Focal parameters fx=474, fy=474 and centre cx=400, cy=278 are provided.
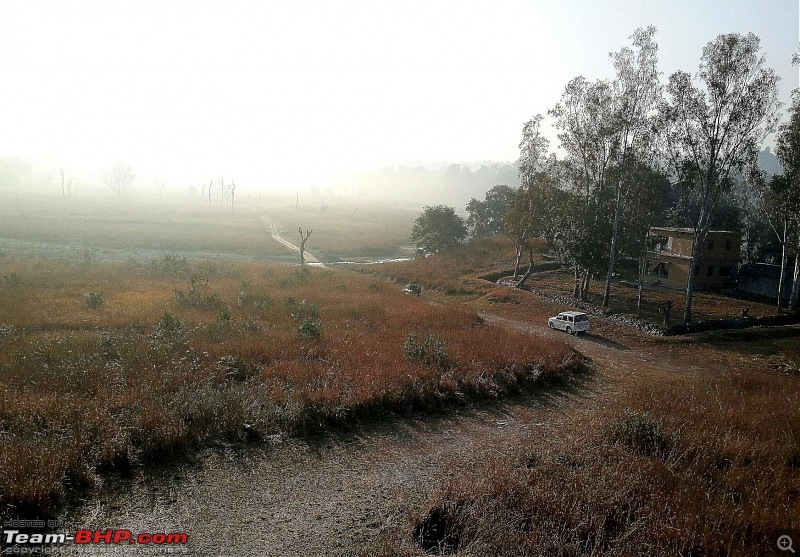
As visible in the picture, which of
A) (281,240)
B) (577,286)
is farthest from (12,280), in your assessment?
(281,240)

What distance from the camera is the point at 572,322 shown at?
29656 mm

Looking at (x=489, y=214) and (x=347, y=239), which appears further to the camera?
(x=347, y=239)

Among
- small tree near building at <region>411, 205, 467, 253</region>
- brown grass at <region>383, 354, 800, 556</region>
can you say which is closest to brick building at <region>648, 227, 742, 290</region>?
small tree near building at <region>411, 205, 467, 253</region>

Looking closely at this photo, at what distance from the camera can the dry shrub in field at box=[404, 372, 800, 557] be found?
746cm

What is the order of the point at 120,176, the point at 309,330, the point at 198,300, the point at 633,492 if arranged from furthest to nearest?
the point at 120,176 → the point at 198,300 → the point at 309,330 → the point at 633,492

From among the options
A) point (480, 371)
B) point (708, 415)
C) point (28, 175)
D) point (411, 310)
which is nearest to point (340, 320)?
point (411, 310)

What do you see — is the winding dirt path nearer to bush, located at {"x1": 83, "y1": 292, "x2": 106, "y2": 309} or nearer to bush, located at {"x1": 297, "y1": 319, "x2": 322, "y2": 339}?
bush, located at {"x1": 83, "y1": 292, "x2": 106, "y2": 309}

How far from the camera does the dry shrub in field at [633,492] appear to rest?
746 cm

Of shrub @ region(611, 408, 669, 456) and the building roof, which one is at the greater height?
the building roof

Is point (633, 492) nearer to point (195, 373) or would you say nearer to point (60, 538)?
point (60, 538)

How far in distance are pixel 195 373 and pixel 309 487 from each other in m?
6.78

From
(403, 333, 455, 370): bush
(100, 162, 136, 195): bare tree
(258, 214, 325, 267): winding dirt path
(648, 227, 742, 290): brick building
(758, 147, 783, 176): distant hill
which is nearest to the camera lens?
(403, 333, 455, 370): bush

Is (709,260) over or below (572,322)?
over

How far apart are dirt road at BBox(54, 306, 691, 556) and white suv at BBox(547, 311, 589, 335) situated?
1593cm
